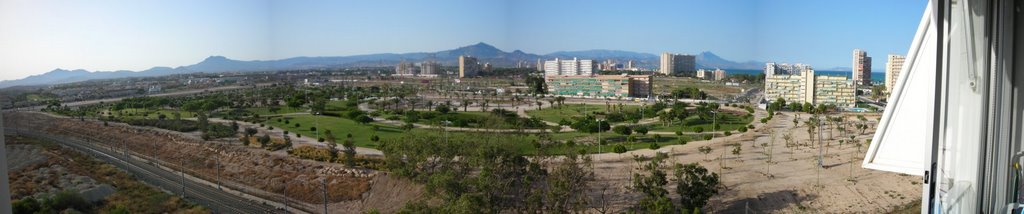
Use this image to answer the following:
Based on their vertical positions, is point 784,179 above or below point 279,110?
below

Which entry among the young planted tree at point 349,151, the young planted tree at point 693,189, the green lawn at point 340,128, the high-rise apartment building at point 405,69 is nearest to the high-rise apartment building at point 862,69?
the young planted tree at point 693,189

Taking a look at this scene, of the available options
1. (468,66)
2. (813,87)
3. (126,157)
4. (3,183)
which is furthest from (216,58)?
(813,87)

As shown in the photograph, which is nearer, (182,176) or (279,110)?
(182,176)

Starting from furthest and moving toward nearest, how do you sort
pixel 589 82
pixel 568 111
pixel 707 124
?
pixel 589 82
pixel 568 111
pixel 707 124

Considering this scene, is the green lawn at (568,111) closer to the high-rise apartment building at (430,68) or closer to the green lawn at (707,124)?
the green lawn at (707,124)

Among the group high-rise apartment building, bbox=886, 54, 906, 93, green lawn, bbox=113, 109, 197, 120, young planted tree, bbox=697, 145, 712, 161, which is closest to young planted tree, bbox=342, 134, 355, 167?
green lawn, bbox=113, 109, 197, 120

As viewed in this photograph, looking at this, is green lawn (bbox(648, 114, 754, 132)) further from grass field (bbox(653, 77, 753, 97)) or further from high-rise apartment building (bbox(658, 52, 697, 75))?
high-rise apartment building (bbox(658, 52, 697, 75))

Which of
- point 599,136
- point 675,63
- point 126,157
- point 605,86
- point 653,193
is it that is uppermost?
point 675,63

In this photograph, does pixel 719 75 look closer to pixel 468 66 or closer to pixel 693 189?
pixel 468 66

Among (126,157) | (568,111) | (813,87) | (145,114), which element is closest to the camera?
(126,157)
